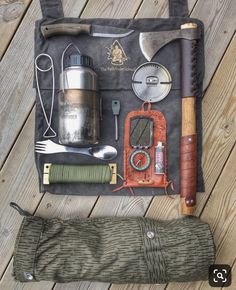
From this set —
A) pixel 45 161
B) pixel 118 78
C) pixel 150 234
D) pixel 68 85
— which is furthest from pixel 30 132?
pixel 150 234

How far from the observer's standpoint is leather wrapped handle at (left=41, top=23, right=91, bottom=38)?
1176 millimetres

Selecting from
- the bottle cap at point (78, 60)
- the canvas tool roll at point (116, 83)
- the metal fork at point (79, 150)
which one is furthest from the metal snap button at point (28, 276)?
the bottle cap at point (78, 60)

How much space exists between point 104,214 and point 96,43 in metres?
0.52

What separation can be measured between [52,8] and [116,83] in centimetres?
30

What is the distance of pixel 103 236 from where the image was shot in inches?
44.6

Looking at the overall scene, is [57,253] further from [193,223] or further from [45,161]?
[193,223]

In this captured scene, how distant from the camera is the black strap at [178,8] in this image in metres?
1.22

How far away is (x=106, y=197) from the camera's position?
3.96 feet

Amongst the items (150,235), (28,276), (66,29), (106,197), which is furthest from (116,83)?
(28,276)

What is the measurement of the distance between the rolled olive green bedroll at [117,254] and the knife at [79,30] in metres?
0.56

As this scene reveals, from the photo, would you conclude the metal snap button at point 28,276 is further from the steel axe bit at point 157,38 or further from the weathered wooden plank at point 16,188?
the steel axe bit at point 157,38

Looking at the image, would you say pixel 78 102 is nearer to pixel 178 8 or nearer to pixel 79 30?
pixel 79 30

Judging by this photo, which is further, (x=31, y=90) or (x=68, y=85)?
(x=31, y=90)

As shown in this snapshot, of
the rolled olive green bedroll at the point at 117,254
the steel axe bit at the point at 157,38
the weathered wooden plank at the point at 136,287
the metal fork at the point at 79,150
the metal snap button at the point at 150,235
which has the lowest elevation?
the weathered wooden plank at the point at 136,287
